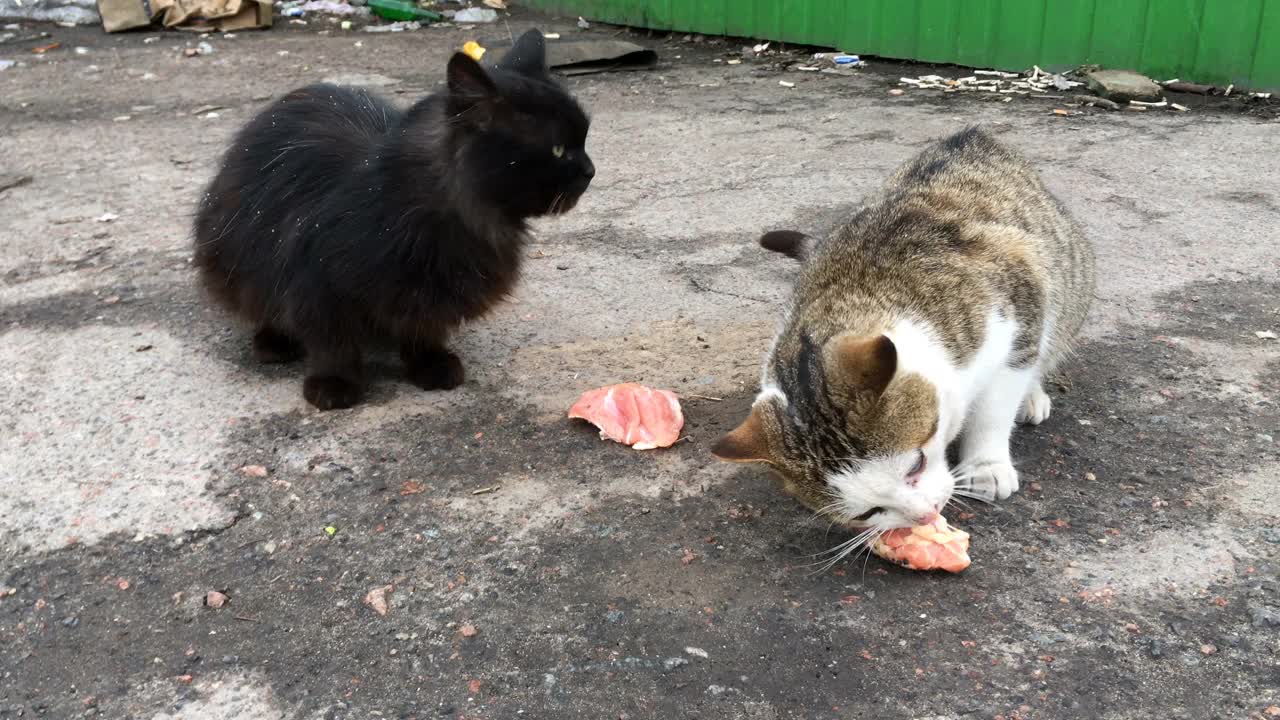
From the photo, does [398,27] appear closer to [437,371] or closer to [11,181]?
[11,181]

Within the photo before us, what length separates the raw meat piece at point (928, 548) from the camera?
8.50ft

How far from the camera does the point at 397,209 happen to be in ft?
10.7

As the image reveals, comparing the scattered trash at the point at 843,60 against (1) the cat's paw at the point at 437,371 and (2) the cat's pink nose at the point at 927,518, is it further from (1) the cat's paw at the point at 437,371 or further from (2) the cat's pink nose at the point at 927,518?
(2) the cat's pink nose at the point at 927,518

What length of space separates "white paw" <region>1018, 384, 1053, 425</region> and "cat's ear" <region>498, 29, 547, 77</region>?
6.01 ft

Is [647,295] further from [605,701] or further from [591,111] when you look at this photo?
[591,111]

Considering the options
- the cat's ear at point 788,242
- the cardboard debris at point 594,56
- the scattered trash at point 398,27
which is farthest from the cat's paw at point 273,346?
the scattered trash at point 398,27

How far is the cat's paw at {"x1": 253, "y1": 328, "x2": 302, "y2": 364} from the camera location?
148 inches

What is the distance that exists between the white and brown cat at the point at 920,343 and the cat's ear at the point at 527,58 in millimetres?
1054

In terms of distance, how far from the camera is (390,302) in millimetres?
3318

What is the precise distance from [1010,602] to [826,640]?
47cm

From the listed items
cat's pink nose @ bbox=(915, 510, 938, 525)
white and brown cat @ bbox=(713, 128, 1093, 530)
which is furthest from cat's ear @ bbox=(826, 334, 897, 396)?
cat's pink nose @ bbox=(915, 510, 938, 525)

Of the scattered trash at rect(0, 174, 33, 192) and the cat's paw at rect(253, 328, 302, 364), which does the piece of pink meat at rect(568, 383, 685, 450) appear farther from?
the scattered trash at rect(0, 174, 33, 192)

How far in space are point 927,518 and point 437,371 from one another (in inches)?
70.0

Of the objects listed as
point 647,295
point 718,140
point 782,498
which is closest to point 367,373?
point 647,295
